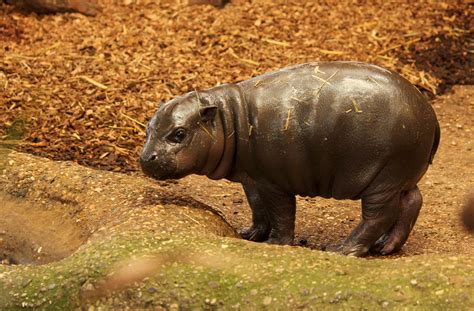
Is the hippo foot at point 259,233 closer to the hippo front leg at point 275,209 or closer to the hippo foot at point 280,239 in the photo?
the hippo front leg at point 275,209

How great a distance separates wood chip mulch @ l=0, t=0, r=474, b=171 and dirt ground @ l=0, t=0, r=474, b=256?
0.01 m

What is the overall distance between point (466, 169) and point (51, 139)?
3323mm

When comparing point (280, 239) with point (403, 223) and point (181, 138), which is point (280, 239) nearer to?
point (403, 223)

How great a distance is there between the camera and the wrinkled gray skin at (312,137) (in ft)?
17.5

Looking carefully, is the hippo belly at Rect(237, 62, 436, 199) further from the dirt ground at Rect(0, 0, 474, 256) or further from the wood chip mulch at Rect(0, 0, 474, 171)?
the wood chip mulch at Rect(0, 0, 474, 171)

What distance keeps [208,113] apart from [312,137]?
606mm

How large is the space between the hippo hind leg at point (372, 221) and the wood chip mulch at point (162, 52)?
2.56 meters

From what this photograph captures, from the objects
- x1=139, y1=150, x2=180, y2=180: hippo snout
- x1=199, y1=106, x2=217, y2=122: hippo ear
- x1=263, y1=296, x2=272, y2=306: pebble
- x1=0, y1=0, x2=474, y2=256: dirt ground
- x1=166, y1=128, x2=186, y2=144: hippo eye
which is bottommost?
x1=0, y1=0, x2=474, y2=256: dirt ground

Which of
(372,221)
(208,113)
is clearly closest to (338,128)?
(372,221)

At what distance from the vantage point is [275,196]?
567 cm

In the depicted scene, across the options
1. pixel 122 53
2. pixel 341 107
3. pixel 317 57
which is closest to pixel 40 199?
pixel 341 107

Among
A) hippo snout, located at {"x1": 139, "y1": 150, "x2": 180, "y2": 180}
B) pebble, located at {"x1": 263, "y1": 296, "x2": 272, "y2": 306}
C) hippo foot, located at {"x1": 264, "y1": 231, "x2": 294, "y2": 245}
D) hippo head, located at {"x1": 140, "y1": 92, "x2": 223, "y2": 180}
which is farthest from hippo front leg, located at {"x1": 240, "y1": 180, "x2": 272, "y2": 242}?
pebble, located at {"x1": 263, "y1": 296, "x2": 272, "y2": 306}

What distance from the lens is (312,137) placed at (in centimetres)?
539

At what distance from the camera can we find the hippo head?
5.46 meters
